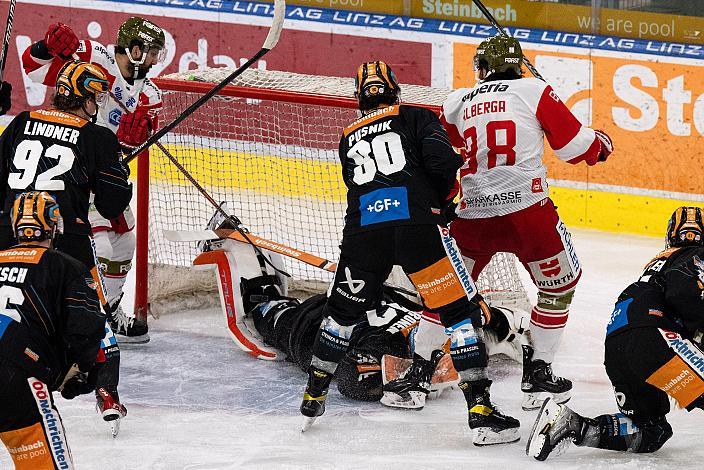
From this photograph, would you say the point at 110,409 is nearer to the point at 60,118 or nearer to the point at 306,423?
the point at 306,423

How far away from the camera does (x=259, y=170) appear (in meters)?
6.35

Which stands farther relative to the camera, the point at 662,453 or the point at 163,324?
the point at 163,324

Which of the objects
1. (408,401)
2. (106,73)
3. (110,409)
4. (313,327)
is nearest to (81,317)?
(110,409)

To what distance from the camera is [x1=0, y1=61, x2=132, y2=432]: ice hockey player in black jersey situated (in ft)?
11.3

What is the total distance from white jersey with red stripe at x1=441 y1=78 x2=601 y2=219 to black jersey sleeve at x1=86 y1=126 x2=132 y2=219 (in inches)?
50.0

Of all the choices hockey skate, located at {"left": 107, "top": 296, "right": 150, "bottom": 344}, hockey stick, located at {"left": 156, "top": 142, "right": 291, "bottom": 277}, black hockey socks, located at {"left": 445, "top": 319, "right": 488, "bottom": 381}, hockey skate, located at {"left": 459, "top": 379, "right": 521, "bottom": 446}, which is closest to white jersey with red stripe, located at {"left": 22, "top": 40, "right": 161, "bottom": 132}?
hockey stick, located at {"left": 156, "top": 142, "right": 291, "bottom": 277}

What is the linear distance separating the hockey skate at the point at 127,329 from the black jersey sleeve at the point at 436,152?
1.93m

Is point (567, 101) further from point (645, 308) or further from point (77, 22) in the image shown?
point (645, 308)

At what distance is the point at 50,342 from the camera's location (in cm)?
260

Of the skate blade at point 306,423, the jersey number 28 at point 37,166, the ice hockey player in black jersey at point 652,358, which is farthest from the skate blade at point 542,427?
the jersey number 28 at point 37,166

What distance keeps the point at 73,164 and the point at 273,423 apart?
45.5 inches

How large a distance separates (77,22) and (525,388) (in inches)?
214

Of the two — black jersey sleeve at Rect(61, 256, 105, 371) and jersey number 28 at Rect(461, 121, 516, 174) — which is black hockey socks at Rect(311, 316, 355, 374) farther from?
black jersey sleeve at Rect(61, 256, 105, 371)

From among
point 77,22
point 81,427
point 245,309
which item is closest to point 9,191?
point 81,427
